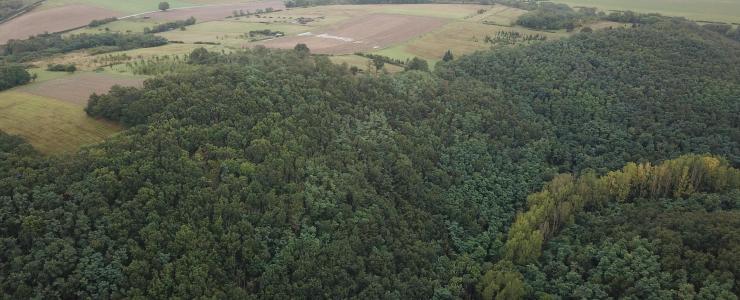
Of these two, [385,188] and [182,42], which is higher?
[182,42]

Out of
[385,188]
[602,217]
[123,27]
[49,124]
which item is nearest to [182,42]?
[123,27]

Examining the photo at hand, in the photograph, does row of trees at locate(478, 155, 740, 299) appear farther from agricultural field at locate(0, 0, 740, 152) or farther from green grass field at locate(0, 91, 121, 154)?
green grass field at locate(0, 91, 121, 154)

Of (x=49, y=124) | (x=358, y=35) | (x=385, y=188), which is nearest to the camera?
(x=49, y=124)

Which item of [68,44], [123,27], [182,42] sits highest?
[123,27]

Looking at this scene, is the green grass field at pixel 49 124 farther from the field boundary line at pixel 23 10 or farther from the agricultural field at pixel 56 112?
the field boundary line at pixel 23 10

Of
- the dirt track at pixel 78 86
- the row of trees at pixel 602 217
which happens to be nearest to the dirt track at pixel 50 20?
the dirt track at pixel 78 86

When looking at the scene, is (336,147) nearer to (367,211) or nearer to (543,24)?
(367,211)

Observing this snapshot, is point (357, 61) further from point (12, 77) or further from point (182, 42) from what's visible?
point (12, 77)
